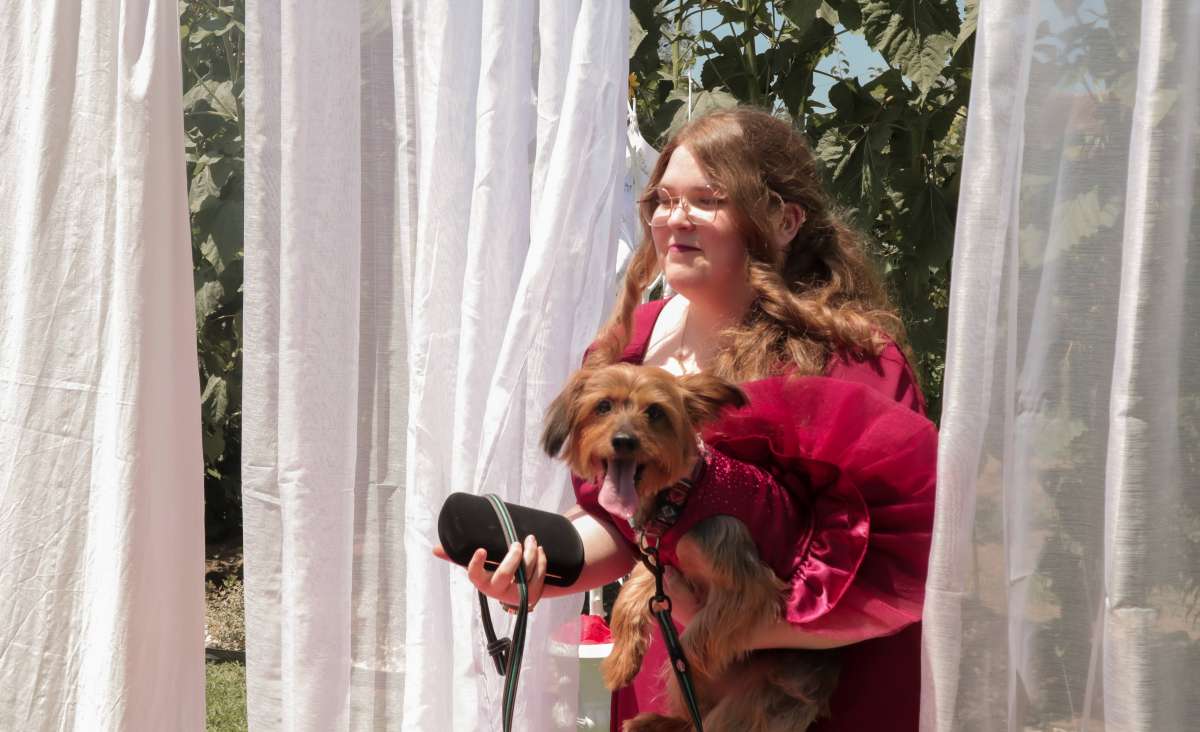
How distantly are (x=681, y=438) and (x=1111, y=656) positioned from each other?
0.47 m

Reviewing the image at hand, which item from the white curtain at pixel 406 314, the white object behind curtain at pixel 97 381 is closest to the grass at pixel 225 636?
the white object behind curtain at pixel 97 381

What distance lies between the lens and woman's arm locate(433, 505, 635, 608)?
1454 mm

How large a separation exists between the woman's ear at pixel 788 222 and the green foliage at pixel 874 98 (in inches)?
44.7

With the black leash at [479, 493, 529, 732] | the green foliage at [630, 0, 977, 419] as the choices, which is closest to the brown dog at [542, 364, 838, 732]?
the black leash at [479, 493, 529, 732]

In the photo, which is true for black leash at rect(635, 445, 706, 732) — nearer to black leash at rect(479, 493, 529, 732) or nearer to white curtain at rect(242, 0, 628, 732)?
black leash at rect(479, 493, 529, 732)

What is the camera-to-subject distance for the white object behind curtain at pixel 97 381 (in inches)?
78.6

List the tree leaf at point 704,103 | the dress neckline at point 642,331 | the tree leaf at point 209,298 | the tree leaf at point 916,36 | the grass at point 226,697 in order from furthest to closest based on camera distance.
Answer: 1. the grass at point 226,697
2. the tree leaf at point 704,103
3. the tree leaf at point 916,36
4. the tree leaf at point 209,298
5. the dress neckline at point 642,331

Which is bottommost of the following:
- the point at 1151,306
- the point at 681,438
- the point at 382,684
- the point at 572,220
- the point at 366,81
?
the point at 382,684

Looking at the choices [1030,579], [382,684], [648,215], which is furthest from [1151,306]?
[382,684]

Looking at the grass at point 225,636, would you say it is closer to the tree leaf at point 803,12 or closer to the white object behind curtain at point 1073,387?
the tree leaf at point 803,12

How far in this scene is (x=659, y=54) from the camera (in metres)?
3.37

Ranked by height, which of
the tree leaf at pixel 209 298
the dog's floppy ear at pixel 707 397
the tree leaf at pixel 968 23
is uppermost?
the tree leaf at pixel 968 23

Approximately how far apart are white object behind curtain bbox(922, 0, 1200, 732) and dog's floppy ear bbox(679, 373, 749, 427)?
229 mm

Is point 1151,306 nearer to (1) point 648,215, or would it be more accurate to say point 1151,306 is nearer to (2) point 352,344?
(1) point 648,215
